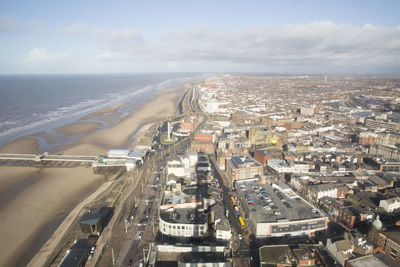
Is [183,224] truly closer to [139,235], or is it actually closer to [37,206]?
[139,235]

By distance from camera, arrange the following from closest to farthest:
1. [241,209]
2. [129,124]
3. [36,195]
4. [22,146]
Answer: [241,209], [36,195], [22,146], [129,124]

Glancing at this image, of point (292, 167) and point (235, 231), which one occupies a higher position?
point (292, 167)

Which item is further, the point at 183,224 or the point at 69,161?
the point at 69,161

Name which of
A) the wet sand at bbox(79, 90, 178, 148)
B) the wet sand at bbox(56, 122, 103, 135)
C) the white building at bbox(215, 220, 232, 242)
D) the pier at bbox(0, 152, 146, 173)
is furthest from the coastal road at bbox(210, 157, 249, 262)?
the wet sand at bbox(56, 122, 103, 135)

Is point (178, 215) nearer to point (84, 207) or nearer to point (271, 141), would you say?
point (84, 207)

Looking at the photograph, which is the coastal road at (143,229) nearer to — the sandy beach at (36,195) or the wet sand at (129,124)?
the sandy beach at (36,195)

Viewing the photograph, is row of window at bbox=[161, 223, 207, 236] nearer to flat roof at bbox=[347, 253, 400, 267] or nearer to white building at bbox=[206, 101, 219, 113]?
flat roof at bbox=[347, 253, 400, 267]

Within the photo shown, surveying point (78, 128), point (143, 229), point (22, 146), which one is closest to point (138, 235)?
point (143, 229)
